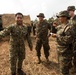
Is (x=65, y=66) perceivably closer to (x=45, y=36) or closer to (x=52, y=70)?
(x=52, y=70)

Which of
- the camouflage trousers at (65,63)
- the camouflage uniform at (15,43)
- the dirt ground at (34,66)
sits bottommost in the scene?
the dirt ground at (34,66)

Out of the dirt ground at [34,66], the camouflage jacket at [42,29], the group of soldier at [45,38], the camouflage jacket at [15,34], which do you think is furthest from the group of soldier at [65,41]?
the camouflage jacket at [42,29]

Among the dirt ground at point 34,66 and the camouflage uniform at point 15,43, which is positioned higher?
the camouflage uniform at point 15,43

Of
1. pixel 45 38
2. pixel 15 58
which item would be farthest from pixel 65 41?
pixel 45 38

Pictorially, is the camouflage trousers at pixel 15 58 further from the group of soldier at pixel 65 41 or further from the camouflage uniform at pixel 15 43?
the group of soldier at pixel 65 41

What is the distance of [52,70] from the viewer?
27.6ft

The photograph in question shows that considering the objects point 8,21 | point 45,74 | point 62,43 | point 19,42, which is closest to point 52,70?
point 45,74

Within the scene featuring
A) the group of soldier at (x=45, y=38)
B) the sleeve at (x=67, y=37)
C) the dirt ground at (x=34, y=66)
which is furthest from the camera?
the dirt ground at (x=34, y=66)

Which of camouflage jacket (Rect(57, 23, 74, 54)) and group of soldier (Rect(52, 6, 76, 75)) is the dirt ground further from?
camouflage jacket (Rect(57, 23, 74, 54))

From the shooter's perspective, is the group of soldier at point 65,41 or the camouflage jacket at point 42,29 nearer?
the group of soldier at point 65,41

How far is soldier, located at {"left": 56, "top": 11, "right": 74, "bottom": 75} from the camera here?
615cm

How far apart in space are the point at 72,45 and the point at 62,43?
312 millimetres

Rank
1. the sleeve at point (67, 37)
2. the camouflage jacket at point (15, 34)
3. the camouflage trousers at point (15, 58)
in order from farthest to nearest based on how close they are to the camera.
A: the camouflage trousers at point (15, 58), the camouflage jacket at point (15, 34), the sleeve at point (67, 37)

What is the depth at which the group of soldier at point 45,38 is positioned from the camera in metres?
6.23
